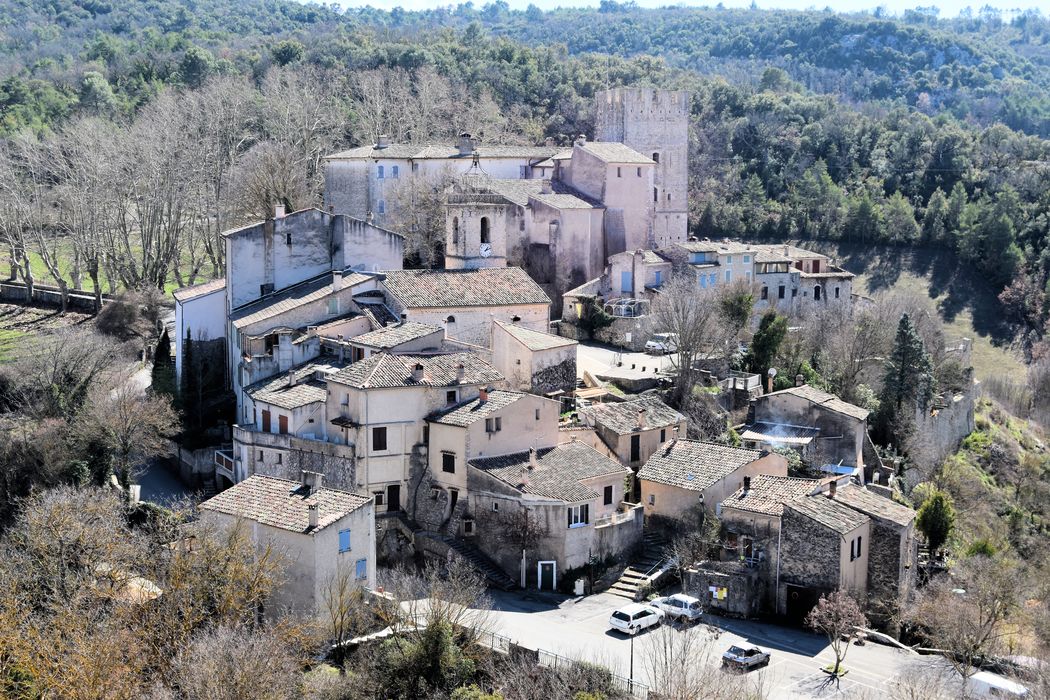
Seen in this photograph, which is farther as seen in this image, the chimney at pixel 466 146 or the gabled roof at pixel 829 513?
Answer: the chimney at pixel 466 146

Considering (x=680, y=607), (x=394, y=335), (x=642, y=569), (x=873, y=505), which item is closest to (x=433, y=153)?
(x=394, y=335)

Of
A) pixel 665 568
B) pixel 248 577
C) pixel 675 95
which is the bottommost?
pixel 665 568

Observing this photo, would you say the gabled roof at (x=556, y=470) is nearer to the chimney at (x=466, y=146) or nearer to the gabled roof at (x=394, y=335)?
the gabled roof at (x=394, y=335)

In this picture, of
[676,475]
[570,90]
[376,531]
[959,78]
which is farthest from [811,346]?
[959,78]

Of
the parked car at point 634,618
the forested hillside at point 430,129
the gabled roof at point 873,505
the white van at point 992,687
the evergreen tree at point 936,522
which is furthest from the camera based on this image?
the forested hillside at point 430,129

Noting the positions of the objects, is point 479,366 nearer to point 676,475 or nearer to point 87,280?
point 676,475

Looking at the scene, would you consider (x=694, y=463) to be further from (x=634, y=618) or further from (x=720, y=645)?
(x=720, y=645)

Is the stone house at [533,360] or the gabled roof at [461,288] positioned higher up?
the gabled roof at [461,288]

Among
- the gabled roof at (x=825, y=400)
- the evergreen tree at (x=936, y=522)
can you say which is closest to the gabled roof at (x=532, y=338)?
the gabled roof at (x=825, y=400)
